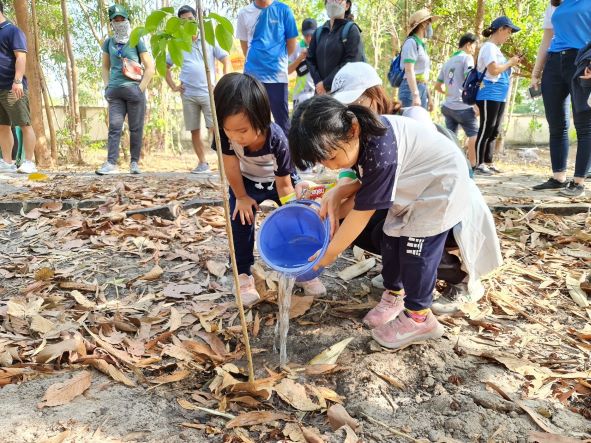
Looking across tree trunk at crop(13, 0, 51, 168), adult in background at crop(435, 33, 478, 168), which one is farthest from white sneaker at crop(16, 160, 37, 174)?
adult in background at crop(435, 33, 478, 168)

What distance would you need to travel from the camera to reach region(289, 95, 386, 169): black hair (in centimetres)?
145

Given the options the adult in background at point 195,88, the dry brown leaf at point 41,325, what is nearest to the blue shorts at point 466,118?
the adult in background at point 195,88

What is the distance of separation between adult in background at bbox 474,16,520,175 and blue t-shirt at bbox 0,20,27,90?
4.53 meters

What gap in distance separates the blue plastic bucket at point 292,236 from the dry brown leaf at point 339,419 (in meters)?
0.49

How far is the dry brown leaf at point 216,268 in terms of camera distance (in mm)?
2559

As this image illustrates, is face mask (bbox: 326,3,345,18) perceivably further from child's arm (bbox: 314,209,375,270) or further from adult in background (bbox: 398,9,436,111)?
child's arm (bbox: 314,209,375,270)

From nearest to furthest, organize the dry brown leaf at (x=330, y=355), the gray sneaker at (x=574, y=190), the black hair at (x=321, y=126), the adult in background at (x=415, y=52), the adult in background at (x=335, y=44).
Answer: the black hair at (x=321, y=126) < the dry brown leaf at (x=330, y=355) < the gray sneaker at (x=574, y=190) < the adult in background at (x=335, y=44) < the adult in background at (x=415, y=52)

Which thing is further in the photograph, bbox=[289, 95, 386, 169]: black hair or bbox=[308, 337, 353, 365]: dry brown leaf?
bbox=[308, 337, 353, 365]: dry brown leaf

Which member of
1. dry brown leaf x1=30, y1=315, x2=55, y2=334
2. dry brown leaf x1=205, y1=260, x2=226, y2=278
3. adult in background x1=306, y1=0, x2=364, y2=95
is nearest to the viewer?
dry brown leaf x1=30, y1=315, x2=55, y2=334

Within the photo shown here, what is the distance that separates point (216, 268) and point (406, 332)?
1.16 metres

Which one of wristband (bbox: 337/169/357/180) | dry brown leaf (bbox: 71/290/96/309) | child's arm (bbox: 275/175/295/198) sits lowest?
dry brown leaf (bbox: 71/290/96/309)

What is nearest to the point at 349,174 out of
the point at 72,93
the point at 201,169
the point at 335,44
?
the point at 335,44

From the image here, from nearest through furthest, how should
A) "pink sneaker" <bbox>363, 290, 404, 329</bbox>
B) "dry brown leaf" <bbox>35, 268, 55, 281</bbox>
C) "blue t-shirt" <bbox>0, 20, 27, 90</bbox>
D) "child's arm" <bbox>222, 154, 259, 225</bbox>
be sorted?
"pink sneaker" <bbox>363, 290, 404, 329</bbox>, "child's arm" <bbox>222, 154, 259, 225</bbox>, "dry brown leaf" <bbox>35, 268, 55, 281</bbox>, "blue t-shirt" <bbox>0, 20, 27, 90</bbox>

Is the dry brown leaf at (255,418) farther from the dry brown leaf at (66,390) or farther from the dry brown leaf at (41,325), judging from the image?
the dry brown leaf at (41,325)
